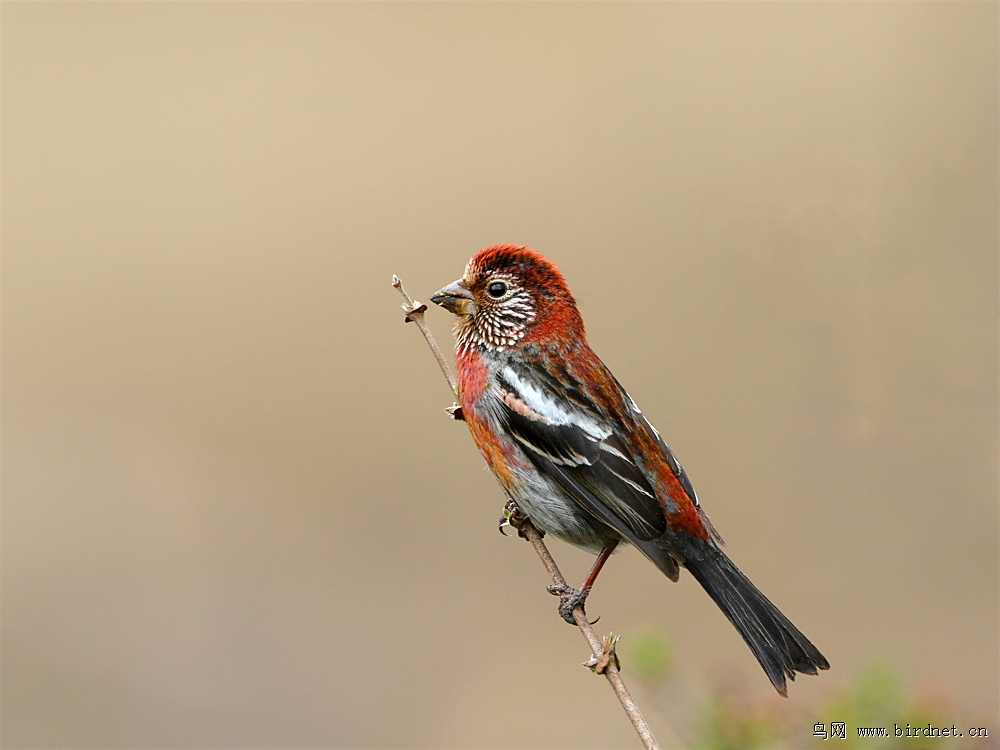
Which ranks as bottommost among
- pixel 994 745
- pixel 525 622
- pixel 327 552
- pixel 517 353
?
pixel 525 622

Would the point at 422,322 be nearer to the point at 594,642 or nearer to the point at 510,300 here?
the point at 510,300

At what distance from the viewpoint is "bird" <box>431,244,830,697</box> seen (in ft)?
15.6

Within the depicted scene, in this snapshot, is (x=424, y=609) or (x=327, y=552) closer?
(x=424, y=609)

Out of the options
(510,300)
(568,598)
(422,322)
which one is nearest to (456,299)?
(510,300)

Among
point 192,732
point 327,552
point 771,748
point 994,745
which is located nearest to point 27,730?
point 192,732

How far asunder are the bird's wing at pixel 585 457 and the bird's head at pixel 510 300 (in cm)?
36

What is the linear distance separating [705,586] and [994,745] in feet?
5.33

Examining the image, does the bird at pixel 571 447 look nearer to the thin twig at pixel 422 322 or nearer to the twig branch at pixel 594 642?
the twig branch at pixel 594 642

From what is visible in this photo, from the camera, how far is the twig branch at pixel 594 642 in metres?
3.54

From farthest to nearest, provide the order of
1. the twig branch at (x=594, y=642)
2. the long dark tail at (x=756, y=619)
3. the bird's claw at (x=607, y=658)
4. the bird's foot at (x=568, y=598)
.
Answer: the bird's foot at (x=568, y=598)
the long dark tail at (x=756, y=619)
the bird's claw at (x=607, y=658)
the twig branch at (x=594, y=642)

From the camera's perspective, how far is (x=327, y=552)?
8938 millimetres

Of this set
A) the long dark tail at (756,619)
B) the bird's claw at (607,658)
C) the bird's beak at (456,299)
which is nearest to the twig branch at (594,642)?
the bird's claw at (607,658)

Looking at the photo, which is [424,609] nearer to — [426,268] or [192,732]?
[192,732]

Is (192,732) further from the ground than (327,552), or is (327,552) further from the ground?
(327,552)
